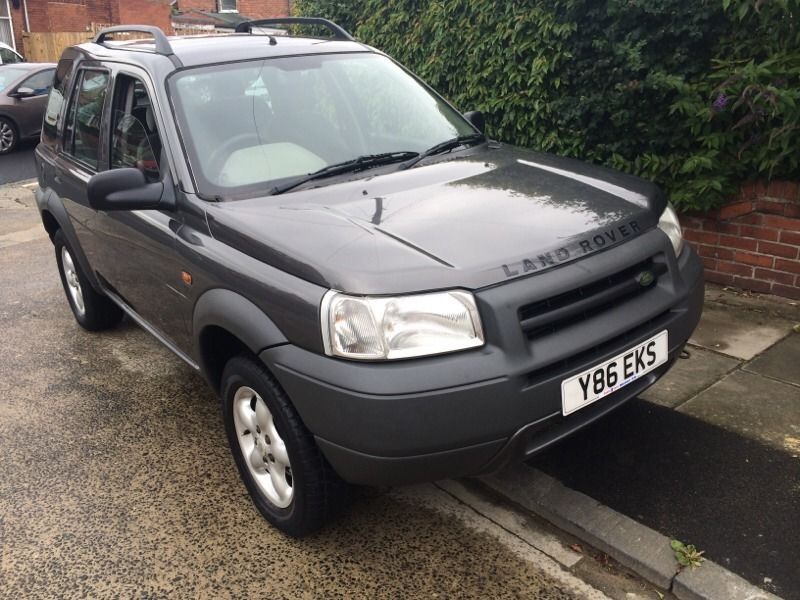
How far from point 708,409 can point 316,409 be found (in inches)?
85.7

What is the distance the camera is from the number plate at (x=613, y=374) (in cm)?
249

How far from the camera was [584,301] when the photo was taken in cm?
257

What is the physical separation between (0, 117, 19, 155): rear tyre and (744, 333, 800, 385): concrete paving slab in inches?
521

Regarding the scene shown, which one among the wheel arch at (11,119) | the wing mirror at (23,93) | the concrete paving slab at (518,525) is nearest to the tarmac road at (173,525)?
the concrete paving slab at (518,525)

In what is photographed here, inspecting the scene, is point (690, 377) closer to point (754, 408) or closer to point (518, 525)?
point (754, 408)

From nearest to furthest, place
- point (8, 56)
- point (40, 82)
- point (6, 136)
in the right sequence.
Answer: point (6, 136)
point (40, 82)
point (8, 56)

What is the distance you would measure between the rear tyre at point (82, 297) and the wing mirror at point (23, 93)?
9555 millimetres

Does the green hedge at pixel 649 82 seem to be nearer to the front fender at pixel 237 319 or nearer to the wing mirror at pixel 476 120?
the wing mirror at pixel 476 120

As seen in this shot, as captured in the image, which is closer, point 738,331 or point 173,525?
point 173,525

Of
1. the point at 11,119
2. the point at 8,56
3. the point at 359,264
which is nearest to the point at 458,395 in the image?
the point at 359,264

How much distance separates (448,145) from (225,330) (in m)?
1.45

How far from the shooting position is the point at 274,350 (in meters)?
2.57

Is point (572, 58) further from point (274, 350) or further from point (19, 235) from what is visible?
point (19, 235)

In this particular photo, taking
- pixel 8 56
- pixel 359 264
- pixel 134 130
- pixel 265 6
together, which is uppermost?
pixel 265 6
